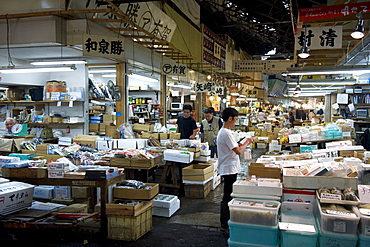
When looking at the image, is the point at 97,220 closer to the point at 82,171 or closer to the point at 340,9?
the point at 82,171

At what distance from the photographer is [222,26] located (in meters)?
18.3

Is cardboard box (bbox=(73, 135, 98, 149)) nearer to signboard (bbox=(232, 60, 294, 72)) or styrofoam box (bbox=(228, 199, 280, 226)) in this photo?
styrofoam box (bbox=(228, 199, 280, 226))

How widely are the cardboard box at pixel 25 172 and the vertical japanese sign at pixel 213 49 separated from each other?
11.2 meters

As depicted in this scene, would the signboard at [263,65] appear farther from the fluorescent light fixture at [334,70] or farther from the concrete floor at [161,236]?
the concrete floor at [161,236]

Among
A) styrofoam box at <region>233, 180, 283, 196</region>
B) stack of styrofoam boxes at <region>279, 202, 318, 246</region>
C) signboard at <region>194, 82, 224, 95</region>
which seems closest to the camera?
stack of styrofoam boxes at <region>279, 202, 318, 246</region>

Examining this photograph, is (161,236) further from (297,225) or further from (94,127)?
(94,127)

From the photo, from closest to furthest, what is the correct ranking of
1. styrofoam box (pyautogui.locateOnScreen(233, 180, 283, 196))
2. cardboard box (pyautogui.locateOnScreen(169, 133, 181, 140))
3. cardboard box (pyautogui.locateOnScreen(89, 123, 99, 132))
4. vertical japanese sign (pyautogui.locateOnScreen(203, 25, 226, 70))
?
styrofoam box (pyautogui.locateOnScreen(233, 180, 283, 196)) → cardboard box (pyautogui.locateOnScreen(169, 133, 181, 140)) → cardboard box (pyautogui.locateOnScreen(89, 123, 99, 132)) → vertical japanese sign (pyautogui.locateOnScreen(203, 25, 226, 70))

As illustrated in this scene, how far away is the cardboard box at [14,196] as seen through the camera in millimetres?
4645

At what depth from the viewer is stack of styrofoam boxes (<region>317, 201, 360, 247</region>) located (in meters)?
3.16

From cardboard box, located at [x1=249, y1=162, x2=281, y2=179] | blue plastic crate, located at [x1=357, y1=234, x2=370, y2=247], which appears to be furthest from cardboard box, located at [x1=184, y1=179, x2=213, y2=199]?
blue plastic crate, located at [x1=357, y1=234, x2=370, y2=247]

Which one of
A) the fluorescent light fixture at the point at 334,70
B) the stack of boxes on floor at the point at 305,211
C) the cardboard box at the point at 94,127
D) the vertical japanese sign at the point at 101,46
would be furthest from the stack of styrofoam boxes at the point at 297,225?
the cardboard box at the point at 94,127

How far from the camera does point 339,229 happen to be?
3.19 m

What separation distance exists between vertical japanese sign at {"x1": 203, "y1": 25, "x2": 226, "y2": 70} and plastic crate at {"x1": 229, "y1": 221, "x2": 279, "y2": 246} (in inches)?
482

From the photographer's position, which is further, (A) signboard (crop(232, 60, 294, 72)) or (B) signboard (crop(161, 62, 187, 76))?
(A) signboard (crop(232, 60, 294, 72))
